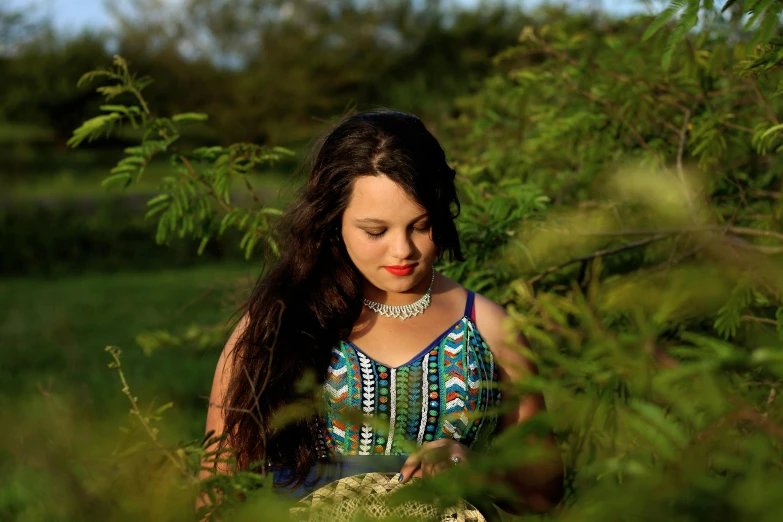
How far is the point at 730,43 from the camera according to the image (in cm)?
359

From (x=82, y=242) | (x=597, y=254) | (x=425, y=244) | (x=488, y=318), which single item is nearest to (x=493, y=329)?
(x=488, y=318)

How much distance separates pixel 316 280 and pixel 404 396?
359 mm

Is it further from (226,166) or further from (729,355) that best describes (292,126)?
(729,355)

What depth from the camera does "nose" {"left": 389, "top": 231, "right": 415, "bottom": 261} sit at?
2.12 m

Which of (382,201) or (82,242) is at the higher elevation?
(382,201)

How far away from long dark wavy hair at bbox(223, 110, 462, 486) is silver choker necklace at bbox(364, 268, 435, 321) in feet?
0.15

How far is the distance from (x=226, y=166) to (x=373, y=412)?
1.18 m

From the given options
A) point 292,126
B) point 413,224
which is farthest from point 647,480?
point 292,126

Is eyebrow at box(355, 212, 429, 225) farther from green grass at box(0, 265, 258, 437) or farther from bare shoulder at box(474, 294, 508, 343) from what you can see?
green grass at box(0, 265, 258, 437)

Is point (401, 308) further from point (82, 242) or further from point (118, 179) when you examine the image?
point (82, 242)

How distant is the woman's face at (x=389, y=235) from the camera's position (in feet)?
7.00

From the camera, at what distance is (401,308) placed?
232 centimetres

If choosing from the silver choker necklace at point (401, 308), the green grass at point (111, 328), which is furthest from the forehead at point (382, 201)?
the green grass at point (111, 328)

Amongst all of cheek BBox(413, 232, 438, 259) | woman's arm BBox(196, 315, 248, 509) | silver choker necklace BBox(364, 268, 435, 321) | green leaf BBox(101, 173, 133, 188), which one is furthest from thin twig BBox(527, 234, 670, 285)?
green leaf BBox(101, 173, 133, 188)
